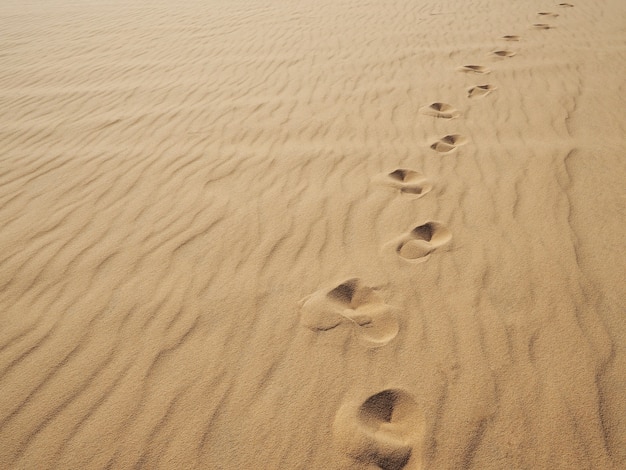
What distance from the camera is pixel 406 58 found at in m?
5.20

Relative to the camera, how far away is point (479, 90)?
4.14m

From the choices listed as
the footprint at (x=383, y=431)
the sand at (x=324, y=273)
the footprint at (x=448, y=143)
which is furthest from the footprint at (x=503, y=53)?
the footprint at (x=383, y=431)

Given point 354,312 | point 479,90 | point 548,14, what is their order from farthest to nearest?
point 548,14 < point 479,90 < point 354,312

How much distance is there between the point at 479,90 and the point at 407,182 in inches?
75.6

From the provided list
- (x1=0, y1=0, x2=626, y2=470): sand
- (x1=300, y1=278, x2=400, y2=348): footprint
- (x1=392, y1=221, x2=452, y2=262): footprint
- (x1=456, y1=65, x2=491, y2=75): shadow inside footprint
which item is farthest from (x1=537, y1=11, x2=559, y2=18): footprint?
(x1=300, y1=278, x2=400, y2=348): footprint

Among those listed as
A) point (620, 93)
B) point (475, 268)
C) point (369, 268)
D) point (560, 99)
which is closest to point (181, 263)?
point (369, 268)

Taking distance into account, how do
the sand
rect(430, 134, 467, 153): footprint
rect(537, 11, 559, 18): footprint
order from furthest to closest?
rect(537, 11, 559, 18): footprint, rect(430, 134, 467, 153): footprint, the sand

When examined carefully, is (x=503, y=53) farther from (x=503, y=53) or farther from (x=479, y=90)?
(x=479, y=90)

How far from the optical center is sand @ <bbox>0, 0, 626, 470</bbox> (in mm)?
1528

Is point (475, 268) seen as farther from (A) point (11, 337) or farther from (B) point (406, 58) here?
(B) point (406, 58)

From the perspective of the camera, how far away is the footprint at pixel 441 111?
3.73 metres

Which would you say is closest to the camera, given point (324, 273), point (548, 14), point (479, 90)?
Answer: point (324, 273)

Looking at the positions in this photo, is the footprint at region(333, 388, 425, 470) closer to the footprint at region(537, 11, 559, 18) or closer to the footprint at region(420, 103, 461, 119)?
the footprint at region(420, 103, 461, 119)

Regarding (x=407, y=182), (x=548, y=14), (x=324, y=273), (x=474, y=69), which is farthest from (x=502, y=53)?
(x=324, y=273)
